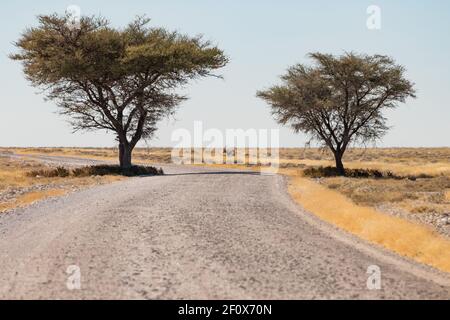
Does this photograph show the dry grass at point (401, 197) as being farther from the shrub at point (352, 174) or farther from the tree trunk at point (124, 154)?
the tree trunk at point (124, 154)

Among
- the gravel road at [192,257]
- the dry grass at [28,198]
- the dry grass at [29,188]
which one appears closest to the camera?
the gravel road at [192,257]

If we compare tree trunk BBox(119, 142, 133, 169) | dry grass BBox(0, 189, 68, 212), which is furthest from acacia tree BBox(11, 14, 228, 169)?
dry grass BBox(0, 189, 68, 212)

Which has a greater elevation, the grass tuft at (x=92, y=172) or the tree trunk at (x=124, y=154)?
the tree trunk at (x=124, y=154)

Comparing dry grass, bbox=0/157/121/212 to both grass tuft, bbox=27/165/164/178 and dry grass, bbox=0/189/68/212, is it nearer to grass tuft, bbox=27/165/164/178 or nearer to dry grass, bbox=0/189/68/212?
dry grass, bbox=0/189/68/212

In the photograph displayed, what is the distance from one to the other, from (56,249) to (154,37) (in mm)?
31525

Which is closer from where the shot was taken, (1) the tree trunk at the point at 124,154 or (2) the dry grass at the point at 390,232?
(2) the dry grass at the point at 390,232

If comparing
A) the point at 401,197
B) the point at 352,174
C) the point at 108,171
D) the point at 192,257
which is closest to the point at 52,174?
the point at 108,171

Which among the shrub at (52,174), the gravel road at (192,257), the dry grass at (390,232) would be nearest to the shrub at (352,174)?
the shrub at (52,174)

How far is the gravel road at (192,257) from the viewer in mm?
7551

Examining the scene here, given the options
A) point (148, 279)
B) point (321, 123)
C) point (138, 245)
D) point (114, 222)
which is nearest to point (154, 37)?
point (321, 123)

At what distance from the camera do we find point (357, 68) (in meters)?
39.4

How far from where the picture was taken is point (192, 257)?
31.2ft

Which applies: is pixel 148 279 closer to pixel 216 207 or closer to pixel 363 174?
pixel 216 207

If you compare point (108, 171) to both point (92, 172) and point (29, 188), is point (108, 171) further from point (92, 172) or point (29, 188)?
point (29, 188)
